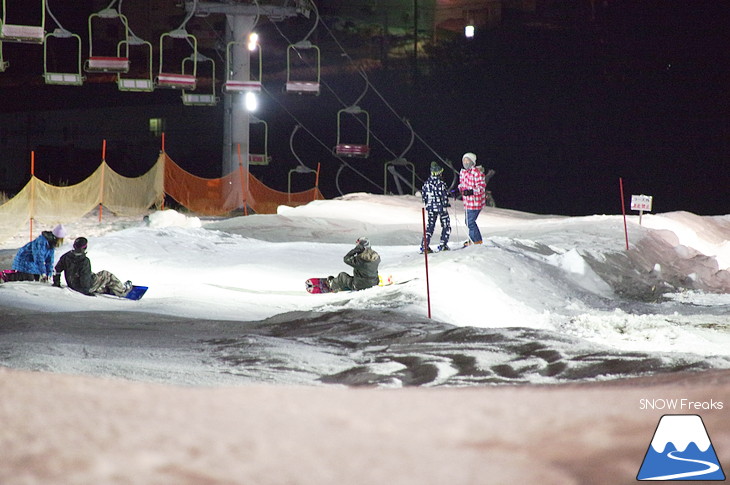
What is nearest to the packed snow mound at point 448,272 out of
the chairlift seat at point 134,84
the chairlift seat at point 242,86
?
the chairlift seat at point 134,84

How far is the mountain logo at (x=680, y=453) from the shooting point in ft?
12.0

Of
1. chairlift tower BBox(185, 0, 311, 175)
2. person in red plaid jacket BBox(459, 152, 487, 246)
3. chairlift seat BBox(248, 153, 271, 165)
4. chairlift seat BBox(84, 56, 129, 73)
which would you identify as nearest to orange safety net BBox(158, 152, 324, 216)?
chairlift seat BBox(248, 153, 271, 165)

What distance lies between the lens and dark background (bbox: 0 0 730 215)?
3809cm

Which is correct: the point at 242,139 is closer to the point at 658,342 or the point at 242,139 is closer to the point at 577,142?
the point at 577,142

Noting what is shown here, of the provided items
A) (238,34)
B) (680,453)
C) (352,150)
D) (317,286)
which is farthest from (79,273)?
(238,34)

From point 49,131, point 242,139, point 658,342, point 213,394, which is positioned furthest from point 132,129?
point 213,394

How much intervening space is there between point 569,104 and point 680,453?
1469 inches

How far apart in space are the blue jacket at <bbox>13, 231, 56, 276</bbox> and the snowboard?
12.5 feet

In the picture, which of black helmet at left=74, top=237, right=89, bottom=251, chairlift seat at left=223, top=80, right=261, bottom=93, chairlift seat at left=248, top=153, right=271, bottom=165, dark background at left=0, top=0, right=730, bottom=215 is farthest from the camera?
dark background at left=0, top=0, right=730, bottom=215

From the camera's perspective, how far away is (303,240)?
19156mm

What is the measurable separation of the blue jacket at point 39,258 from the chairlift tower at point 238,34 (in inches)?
528

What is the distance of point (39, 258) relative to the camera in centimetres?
1262

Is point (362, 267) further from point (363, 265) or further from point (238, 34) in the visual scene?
point (238, 34)

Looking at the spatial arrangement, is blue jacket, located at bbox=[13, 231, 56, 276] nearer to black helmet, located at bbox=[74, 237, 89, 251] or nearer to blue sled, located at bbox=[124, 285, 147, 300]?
black helmet, located at bbox=[74, 237, 89, 251]
